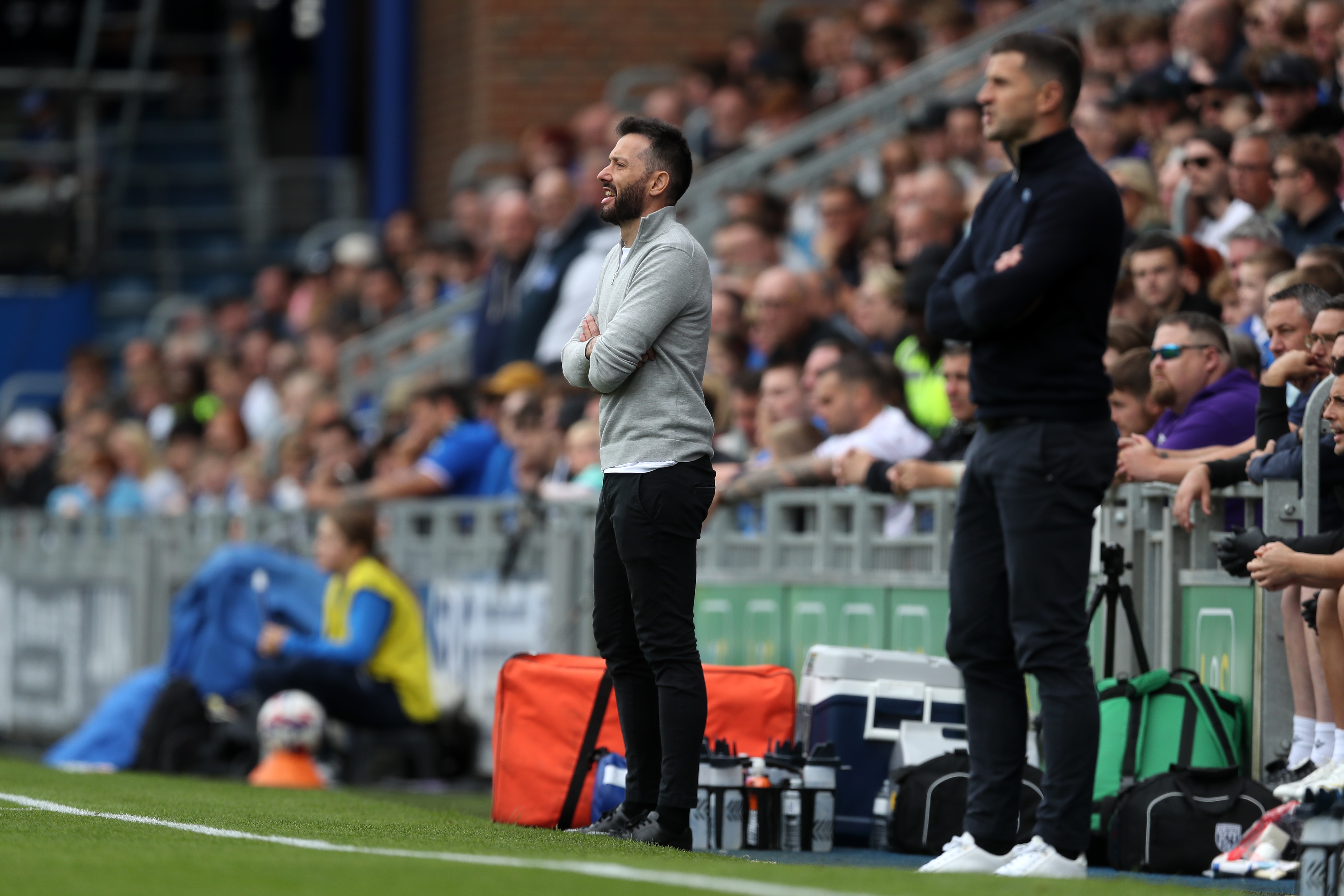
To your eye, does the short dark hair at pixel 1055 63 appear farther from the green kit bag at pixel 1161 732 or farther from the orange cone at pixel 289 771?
the orange cone at pixel 289 771

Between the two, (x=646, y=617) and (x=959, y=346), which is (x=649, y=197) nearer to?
(x=646, y=617)

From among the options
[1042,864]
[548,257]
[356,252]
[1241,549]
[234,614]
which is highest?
[356,252]

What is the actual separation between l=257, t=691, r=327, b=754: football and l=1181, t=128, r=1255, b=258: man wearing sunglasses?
4.75 metres

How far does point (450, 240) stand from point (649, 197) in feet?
36.7

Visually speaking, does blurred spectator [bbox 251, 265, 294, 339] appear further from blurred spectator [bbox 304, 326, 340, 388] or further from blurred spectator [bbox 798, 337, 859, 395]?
blurred spectator [bbox 798, 337, 859, 395]

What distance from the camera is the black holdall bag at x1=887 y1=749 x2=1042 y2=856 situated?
23.2 ft

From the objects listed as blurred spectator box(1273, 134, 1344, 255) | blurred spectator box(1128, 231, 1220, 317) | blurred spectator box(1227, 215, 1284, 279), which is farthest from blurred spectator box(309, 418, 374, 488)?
blurred spectator box(1273, 134, 1344, 255)

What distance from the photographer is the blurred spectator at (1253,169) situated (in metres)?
9.16

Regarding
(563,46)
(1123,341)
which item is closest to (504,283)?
(563,46)

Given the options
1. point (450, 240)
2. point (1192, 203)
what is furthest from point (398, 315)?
point (1192, 203)

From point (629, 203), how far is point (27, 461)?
509 inches

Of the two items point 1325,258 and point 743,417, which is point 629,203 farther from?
point 743,417

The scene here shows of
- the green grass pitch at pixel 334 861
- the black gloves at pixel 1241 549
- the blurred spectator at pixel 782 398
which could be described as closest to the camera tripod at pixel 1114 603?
the black gloves at pixel 1241 549

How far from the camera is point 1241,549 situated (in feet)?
Result: 21.7
